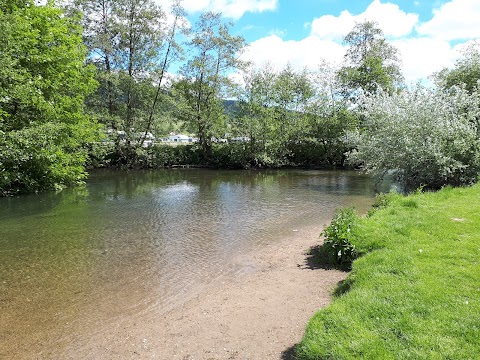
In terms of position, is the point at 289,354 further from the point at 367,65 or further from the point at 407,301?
the point at 367,65

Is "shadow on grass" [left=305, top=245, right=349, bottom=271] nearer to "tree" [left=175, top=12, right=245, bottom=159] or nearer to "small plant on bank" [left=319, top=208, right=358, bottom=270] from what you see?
"small plant on bank" [left=319, top=208, right=358, bottom=270]

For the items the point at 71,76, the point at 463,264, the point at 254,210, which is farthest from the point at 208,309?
the point at 71,76

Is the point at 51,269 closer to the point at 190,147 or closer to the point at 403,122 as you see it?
the point at 403,122

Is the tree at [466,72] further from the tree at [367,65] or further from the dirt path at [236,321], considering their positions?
the dirt path at [236,321]

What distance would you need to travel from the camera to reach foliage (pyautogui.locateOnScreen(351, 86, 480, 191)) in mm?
14805

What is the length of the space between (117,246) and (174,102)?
26.2 metres

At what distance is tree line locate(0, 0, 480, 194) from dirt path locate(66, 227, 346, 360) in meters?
10.8

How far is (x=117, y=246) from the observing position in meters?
10.6

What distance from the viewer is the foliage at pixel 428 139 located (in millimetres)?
14805

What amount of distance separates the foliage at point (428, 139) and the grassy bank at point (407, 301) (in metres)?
7.46

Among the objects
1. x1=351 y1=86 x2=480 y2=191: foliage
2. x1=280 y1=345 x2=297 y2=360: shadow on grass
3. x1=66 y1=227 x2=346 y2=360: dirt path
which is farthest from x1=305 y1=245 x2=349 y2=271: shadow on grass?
x1=351 y1=86 x2=480 y2=191: foliage

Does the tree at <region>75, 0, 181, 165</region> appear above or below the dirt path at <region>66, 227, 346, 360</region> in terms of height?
above

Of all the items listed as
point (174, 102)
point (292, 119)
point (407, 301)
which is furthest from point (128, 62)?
point (407, 301)

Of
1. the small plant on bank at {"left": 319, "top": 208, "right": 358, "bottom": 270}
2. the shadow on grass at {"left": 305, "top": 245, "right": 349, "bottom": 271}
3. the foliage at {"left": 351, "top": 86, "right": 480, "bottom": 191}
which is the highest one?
the foliage at {"left": 351, "top": 86, "right": 480, "bottom": 191}
